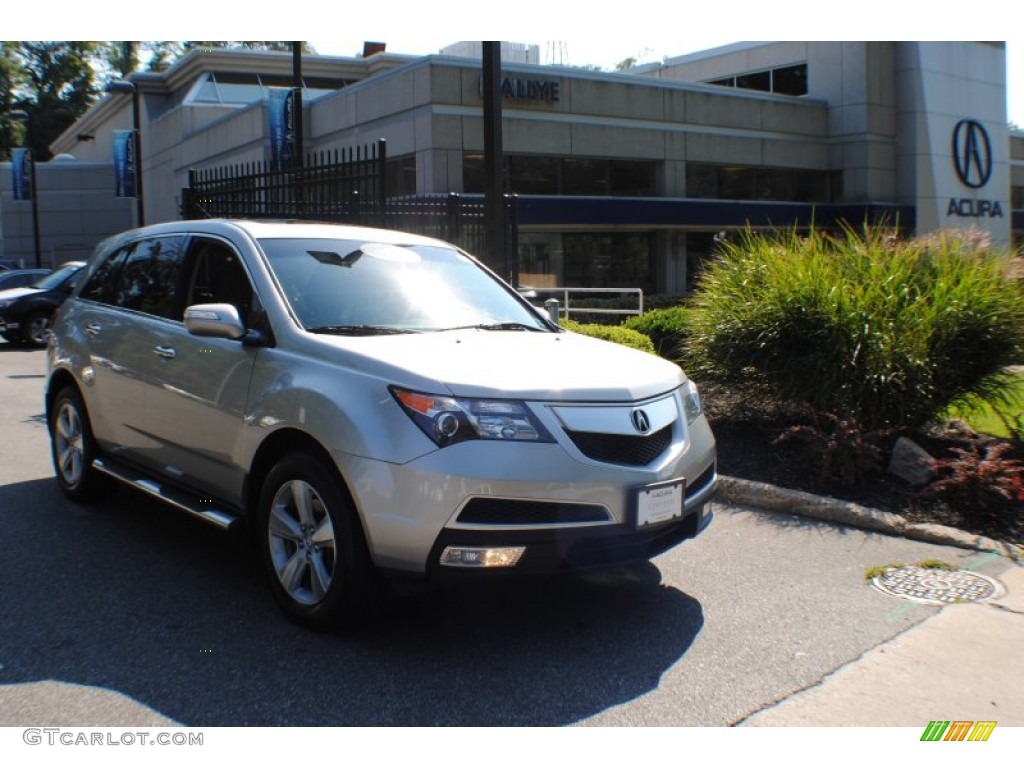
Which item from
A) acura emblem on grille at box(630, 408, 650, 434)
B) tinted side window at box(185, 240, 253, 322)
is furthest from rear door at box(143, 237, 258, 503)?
acura emblem on grille at box(630, 408, 650, 434)

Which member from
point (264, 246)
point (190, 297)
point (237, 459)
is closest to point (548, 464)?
point (237, 459)

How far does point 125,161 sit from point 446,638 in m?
33.6

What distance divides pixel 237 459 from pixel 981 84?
4086 centimetres

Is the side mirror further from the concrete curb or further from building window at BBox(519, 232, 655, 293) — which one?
building window at BBox(519, 232, 655, 293)

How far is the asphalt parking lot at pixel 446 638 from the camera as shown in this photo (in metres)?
3.67

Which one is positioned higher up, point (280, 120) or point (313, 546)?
point (280, 120)

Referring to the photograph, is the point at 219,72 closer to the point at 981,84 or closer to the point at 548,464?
the point at 981,84

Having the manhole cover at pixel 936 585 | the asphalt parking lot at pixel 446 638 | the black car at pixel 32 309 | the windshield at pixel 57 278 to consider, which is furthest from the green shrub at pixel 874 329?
the windshield at pixel 57 278

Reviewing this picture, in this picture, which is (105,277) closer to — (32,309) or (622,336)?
(622,336)

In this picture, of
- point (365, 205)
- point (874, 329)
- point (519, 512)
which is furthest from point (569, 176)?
point (519, 512)

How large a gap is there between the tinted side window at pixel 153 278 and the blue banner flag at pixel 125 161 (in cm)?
2933

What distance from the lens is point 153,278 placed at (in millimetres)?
5883

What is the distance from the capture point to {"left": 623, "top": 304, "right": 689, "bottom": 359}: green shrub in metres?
11.2

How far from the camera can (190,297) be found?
18.0 feet
